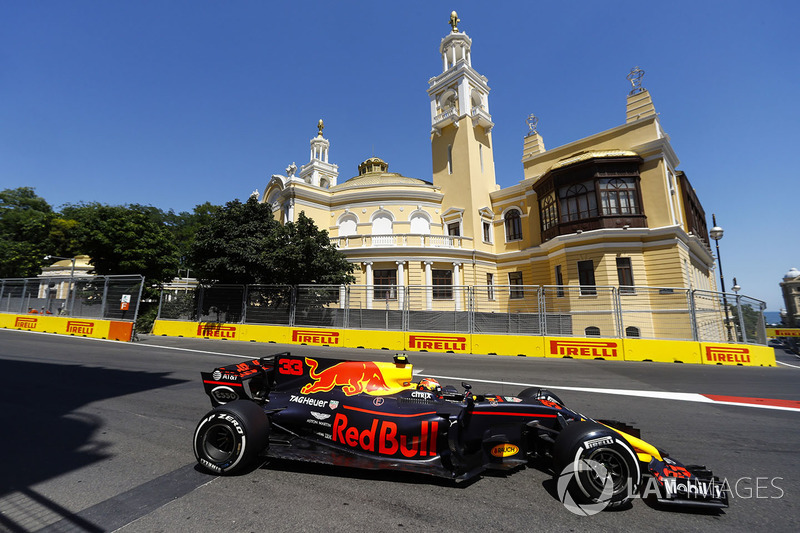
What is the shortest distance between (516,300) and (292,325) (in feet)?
35.7

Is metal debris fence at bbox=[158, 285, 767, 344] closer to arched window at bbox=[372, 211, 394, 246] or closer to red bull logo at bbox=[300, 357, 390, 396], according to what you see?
red bull logo at bbox=[300, 357, 390, 396]

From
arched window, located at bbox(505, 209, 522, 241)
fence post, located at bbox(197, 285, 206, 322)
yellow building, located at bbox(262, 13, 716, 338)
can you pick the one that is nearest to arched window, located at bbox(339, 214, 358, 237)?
yellow building, located at bbox(262, 13, 716, 338)

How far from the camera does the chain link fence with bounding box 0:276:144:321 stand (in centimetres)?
1552

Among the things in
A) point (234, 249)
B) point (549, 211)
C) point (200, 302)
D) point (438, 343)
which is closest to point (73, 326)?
point (200, 302)

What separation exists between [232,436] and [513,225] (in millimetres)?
27590

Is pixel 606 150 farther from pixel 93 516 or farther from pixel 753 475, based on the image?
pixel 93 516

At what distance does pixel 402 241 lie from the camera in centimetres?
2538

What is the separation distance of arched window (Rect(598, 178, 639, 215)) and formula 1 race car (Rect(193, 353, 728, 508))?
68.8 feet

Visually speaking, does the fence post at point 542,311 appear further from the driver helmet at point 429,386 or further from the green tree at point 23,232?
the green tree at point 23,232

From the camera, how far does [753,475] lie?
3268 mm

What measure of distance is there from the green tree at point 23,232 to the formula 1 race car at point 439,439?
2319 inches

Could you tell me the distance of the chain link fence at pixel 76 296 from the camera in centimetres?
A: 1552

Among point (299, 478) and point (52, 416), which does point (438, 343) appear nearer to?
point (299, 478)

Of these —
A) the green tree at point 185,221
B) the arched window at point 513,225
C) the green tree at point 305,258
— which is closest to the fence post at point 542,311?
the green tree at point 305,258
